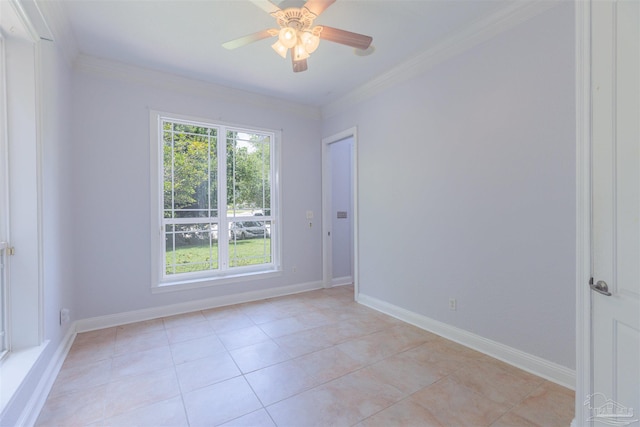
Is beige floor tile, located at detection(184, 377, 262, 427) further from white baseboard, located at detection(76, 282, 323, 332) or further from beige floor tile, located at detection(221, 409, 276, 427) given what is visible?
white baseboard, located at detection(76, 282, 323, 332)

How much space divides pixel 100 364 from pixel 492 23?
4.17 meters

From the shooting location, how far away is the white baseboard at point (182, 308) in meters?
2.97

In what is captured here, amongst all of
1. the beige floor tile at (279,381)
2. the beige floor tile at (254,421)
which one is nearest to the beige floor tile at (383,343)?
the beige floor tile at (279,381)

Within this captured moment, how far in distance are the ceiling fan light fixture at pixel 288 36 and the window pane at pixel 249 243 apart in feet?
8.21

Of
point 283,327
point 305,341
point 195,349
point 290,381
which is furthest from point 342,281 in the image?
point 290,381

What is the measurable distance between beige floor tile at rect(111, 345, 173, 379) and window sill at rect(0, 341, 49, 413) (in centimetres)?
52

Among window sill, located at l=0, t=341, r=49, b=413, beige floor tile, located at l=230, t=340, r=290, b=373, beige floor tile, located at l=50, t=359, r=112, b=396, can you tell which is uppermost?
window sill, located at l=0, t=341, r=49, b=413

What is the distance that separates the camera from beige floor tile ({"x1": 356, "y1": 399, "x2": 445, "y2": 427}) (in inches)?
64.2

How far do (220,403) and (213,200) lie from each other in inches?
96.8

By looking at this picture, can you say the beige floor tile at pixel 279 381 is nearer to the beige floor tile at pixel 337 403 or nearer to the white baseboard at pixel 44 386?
the beige floor tile at pixel 337 403

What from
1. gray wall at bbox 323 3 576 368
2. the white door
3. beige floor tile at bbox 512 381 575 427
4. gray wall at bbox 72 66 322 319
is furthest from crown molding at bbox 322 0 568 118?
beige floor tile at bbox 512 381 575 427

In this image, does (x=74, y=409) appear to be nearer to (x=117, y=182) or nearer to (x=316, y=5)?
(x=117, y=182)

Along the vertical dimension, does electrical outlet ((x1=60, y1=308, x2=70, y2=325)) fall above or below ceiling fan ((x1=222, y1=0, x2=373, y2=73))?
below

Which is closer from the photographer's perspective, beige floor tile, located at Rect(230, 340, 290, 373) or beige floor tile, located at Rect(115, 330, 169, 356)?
beige floor tile, located at Rect(230, 340, 290, 373)
